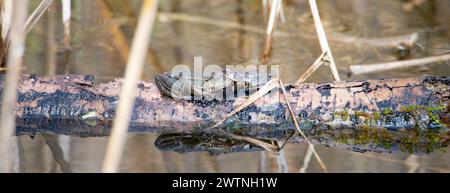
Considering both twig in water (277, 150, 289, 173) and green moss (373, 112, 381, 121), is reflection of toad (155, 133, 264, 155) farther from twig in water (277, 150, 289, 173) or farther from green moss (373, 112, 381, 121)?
green moss (373, 112, 381, 121)

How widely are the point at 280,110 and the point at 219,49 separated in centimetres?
164

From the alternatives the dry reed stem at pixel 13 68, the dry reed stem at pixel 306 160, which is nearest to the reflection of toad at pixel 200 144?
the dry reed stem at pixel 306 160

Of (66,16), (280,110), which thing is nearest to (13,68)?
(280,110)

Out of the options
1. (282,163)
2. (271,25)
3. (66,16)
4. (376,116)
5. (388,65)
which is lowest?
(282,163)

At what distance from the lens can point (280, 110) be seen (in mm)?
2781

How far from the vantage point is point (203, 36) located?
4707mm

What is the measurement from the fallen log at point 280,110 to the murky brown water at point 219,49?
3.5 inches

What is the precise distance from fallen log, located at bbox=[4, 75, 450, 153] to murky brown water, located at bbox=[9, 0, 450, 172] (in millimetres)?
88

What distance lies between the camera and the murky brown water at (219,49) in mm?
2502

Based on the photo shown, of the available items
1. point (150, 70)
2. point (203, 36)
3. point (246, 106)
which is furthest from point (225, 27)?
point (246, 106)

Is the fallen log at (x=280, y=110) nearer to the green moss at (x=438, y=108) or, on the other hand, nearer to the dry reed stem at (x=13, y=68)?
the green moss at (x=438, y=108)

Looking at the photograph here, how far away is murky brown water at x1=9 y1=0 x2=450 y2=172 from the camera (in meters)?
2.50

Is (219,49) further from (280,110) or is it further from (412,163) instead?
(412,163)

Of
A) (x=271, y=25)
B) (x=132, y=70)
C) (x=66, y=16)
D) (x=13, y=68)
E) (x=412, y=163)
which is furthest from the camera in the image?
(x=66, y=16)
